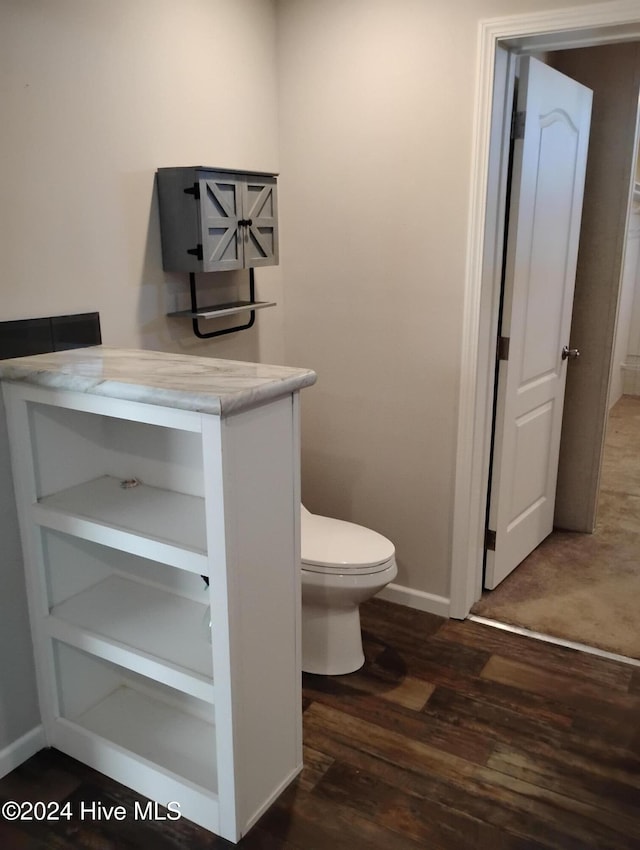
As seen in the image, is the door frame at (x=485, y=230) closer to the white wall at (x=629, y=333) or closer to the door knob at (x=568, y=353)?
the door knob at (x=568, y=353)

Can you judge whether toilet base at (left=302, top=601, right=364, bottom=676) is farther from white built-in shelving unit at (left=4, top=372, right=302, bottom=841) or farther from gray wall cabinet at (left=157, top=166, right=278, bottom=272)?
gray wall cabinet at (left=157, top=166, right=278, bottom=272)

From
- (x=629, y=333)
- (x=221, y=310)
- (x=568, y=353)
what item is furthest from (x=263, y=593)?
(x=629, y=333)

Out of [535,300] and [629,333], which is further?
[629,333]

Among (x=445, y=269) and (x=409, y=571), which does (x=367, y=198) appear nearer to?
(x=445, y=269)

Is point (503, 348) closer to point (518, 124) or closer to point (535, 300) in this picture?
point (535, 300)

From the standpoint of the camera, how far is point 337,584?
2244mm

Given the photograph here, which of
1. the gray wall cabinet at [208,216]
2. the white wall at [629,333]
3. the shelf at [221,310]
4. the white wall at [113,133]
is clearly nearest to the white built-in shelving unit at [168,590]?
the white wall at [113,133]

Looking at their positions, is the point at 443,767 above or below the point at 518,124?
below

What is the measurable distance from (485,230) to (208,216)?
93cm

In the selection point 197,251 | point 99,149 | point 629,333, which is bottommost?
point 629,333

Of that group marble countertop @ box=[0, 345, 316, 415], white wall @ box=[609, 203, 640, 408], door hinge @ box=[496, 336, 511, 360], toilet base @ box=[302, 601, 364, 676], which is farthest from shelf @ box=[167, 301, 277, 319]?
white wall @ box=[609, 203, 640, 408]

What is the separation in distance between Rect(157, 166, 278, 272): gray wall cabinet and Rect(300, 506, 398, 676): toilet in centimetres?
91

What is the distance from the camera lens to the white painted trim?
8.17ft

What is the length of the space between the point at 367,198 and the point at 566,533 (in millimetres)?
1933
